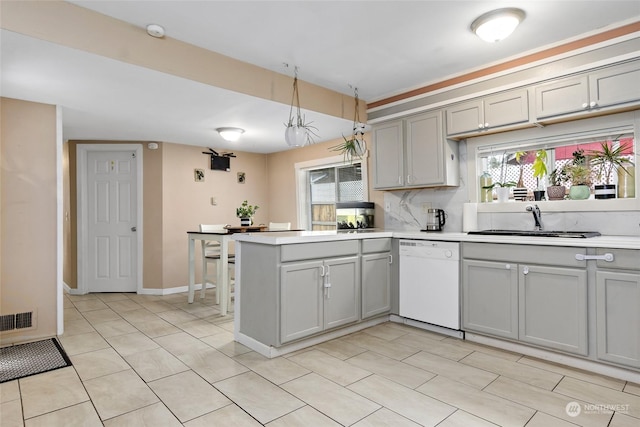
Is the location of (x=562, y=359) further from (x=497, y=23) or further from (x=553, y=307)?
(x=497, y=23)

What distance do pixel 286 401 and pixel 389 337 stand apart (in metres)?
1.34

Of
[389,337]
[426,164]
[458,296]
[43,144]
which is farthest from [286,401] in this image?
[43,144]

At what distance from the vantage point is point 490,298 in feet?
9.35

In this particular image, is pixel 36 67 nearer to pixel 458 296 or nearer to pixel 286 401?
pixel 286 401

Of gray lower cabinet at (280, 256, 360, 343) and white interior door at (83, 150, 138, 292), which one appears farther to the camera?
white interior door at (83, 150, 138, 292)

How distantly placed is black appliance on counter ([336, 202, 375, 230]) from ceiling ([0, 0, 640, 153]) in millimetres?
1017

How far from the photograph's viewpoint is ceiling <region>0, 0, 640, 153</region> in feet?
7.70

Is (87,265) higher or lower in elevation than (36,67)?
lower

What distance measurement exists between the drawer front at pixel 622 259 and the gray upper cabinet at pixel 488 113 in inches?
47.9

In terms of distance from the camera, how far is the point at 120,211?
16.9 feet

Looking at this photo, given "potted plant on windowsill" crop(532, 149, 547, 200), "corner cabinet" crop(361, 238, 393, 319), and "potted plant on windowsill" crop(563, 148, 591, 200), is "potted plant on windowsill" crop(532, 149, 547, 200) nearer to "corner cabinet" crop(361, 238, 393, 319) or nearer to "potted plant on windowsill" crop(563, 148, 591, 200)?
"potted plant on windowsill" crop(563, 148, 591, 200)

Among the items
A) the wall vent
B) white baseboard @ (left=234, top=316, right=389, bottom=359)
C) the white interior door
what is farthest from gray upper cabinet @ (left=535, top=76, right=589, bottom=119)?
the white interior door

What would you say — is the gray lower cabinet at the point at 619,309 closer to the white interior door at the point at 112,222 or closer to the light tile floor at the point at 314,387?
the light tile floor at the point at 314,387

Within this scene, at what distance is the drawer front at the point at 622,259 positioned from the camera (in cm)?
221
